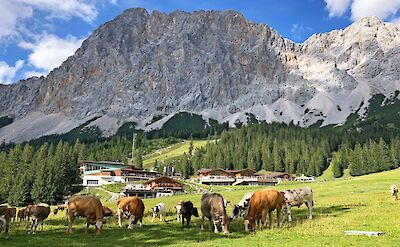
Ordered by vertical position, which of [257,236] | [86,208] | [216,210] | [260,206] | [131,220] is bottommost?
[257,236]

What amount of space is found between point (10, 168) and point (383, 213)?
12889 cm

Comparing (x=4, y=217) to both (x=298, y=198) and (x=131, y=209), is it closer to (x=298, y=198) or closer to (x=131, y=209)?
(x=131, y=209)

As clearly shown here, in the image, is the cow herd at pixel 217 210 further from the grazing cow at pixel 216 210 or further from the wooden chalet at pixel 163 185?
the wooden chalet at pixel 163 185

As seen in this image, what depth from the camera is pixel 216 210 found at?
2697 cm

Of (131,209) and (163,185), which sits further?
(163,185)

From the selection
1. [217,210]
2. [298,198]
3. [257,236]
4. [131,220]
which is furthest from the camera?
[298,198]

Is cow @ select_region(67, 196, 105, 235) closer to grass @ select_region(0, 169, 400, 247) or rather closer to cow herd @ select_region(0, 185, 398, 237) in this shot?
cow herd @ select_region(0, 185, 398, 237)

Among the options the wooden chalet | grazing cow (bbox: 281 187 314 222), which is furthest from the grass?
the wooden chalet

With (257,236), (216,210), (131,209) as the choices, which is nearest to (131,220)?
(131,209)

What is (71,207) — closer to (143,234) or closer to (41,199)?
(143,234)

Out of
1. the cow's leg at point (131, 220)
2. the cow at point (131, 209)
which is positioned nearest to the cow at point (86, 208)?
the cow's leg at point (131, 220)

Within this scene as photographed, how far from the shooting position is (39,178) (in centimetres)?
11806

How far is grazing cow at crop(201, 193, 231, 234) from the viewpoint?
85.9ft

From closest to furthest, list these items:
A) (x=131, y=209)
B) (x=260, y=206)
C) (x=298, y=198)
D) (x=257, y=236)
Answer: (x=257, y=236) → (x=260, y=206) → (x=298, y=198) → (x=131, y=209)
